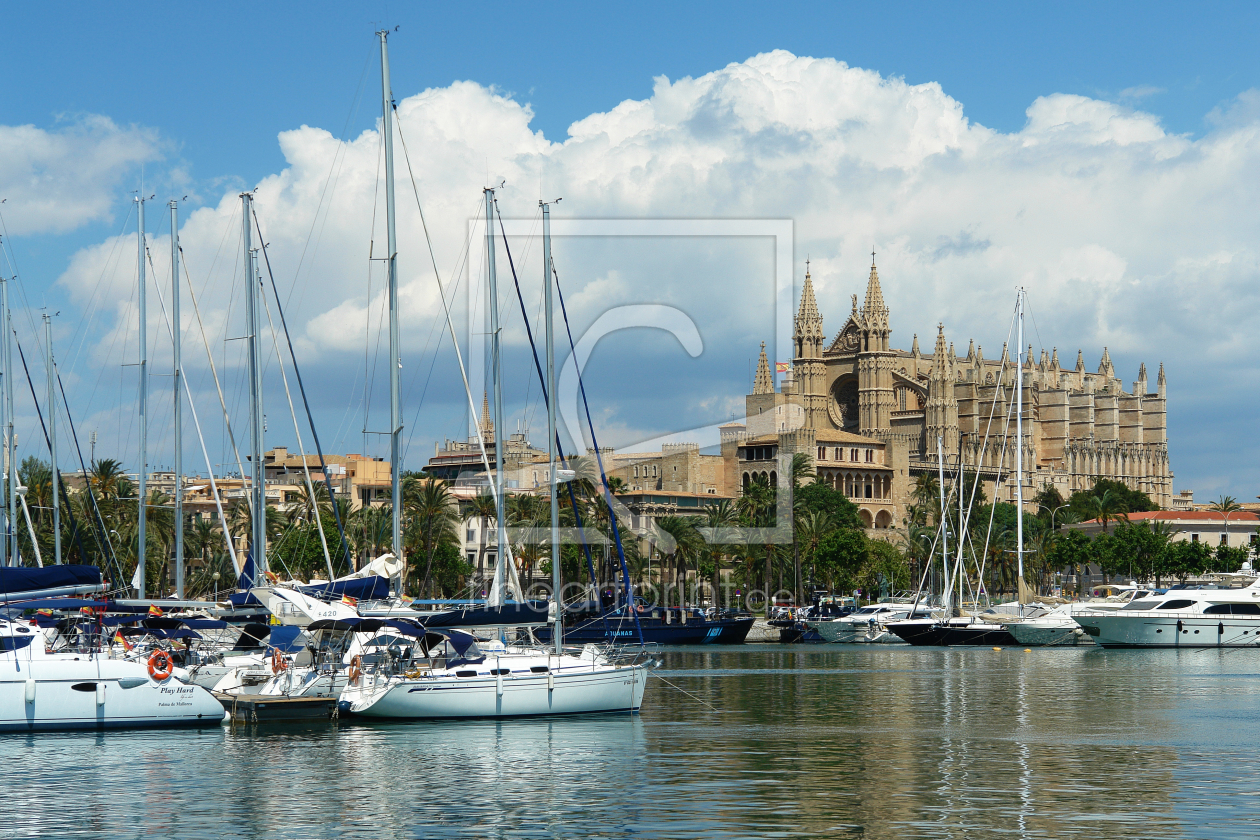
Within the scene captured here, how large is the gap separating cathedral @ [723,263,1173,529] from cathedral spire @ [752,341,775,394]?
167 mm

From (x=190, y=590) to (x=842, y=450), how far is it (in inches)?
3781

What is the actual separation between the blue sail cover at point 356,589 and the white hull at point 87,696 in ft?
20.7

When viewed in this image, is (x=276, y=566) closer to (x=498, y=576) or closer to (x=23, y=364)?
(x=23, y=364)

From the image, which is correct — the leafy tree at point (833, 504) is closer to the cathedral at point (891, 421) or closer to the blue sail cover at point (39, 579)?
the cathedral at point (891, 421)

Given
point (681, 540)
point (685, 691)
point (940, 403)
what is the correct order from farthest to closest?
point (940, 403), point (681, 540), point (685, 691)

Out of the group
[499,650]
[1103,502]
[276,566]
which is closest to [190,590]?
[276,566]

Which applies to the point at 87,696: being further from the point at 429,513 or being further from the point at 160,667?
the point at 429,513

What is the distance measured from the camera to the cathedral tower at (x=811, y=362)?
623 ft

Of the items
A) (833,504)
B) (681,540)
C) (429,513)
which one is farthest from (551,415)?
(833,504)

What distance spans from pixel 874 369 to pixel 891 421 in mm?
6878

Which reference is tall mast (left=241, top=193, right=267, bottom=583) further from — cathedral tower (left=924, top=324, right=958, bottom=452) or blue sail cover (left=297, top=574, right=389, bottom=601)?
cathedral tower (left=924, top=324, right=958, bottom=452)

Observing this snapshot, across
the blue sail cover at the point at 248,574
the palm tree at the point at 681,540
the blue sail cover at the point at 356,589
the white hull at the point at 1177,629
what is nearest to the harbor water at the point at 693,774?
the blue sail cover at the point at 356,589

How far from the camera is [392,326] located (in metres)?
36.5

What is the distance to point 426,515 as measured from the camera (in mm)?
88938
